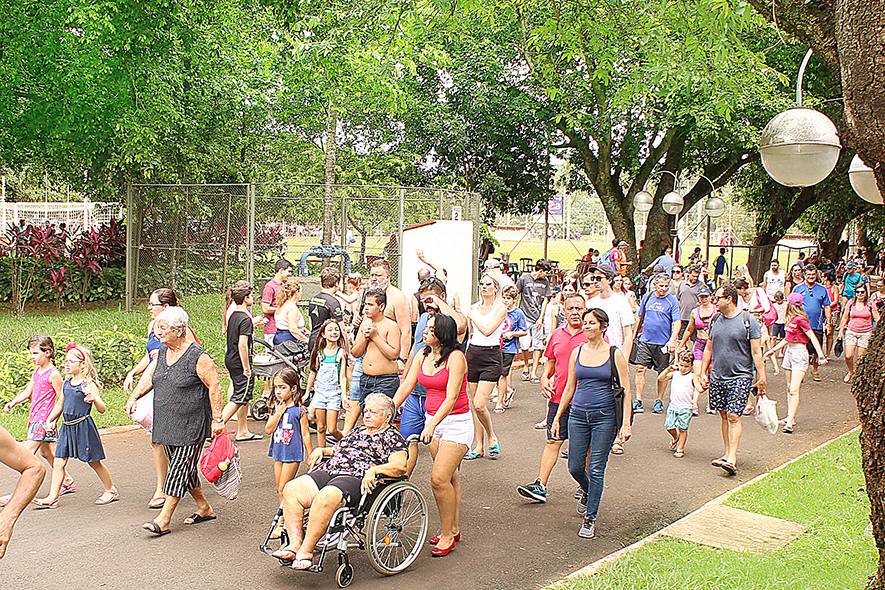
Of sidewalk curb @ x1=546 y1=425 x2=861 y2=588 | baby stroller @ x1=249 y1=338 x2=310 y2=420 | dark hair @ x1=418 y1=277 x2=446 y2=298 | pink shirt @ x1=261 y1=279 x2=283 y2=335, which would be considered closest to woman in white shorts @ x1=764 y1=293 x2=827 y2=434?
sidewalk curb @ x1=546 y1=425 x2=861 y2=588

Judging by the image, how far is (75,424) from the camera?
21.6 feet

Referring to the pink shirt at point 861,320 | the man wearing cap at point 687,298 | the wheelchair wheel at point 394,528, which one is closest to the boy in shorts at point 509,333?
the man wearing cap at point 687,298

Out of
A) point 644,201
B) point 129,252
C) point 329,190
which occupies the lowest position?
point 129,252

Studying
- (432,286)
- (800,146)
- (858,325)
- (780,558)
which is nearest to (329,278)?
(432,286)

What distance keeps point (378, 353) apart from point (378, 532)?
2.22m

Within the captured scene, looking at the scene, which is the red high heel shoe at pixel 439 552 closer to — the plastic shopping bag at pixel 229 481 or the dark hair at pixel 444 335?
the dark hair at pixel 444 335

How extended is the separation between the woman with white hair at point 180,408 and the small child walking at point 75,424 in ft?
2.91

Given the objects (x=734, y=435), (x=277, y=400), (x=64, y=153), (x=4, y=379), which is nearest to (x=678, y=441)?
(x=734, y=435)

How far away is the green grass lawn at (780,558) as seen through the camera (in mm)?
5016

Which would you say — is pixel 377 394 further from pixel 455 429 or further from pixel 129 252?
pixel 129 252

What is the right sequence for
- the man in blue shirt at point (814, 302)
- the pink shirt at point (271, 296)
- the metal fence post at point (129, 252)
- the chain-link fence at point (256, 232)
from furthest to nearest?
the metal fence post at point (129, 252)
the chain-link fence at point (256, 232)
the man in blue shirt at point (814, 302)
the pink shirt at point (271, 296)

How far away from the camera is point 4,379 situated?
1023 centimetres

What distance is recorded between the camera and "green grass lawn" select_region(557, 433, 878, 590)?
502 cm

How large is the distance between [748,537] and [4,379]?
8.94m
